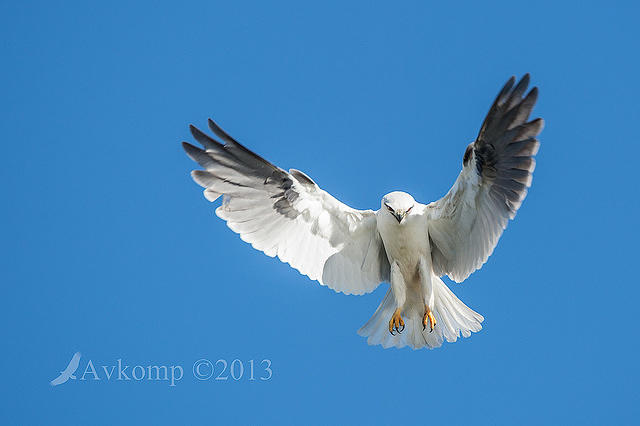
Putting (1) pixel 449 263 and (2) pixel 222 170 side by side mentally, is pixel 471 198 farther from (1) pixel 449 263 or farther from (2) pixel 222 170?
(2) pixel 222 170

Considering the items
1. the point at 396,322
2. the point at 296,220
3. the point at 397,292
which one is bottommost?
the point at 396,322

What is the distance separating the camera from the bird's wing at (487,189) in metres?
7.74

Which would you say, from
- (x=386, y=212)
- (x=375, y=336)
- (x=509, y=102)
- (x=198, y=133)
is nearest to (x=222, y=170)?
(x=198, y=133)

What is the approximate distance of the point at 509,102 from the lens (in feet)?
25.3

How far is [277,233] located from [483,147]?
269 cm

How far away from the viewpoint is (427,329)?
930 cm

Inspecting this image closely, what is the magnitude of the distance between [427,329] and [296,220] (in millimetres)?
1945

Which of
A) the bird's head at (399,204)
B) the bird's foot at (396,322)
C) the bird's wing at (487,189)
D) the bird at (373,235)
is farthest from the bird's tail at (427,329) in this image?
the bird's head at (399,204)

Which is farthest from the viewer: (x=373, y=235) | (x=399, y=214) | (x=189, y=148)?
(x=373, y=235)

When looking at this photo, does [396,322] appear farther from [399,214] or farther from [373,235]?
[399,214]

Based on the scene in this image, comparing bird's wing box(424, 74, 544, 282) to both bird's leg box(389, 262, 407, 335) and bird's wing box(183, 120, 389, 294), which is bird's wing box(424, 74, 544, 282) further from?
bird's wing box(183, 120, 389, 294)

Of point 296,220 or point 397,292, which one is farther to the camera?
point 296,220

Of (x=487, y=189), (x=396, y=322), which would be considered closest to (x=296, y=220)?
(x=396, y=322)

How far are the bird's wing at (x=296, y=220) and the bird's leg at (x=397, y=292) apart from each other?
1.45 ft
